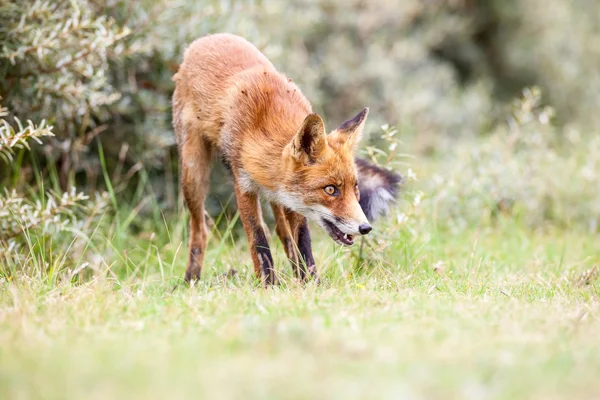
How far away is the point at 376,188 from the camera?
5.19 metres

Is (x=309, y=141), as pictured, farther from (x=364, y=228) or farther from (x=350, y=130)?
(x=364, y=228)

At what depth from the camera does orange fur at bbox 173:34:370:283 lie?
4805 millimetres

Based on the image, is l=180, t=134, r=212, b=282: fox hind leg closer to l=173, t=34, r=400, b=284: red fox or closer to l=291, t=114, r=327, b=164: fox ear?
l=173, t=34, r=400, b=284: red fox

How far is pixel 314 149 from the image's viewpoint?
478 cm

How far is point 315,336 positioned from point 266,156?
86.7 inches

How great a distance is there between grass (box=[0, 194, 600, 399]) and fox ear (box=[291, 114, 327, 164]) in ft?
2.89

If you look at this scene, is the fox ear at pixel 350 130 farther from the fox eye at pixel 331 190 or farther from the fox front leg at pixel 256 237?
the fox front leg at pixel 256 237

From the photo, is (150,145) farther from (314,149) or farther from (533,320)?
(533,320)

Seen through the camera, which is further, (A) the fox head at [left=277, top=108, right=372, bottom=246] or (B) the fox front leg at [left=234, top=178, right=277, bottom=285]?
(B) the fox front leg at [left=234, top=178, right=277, bottom=285]

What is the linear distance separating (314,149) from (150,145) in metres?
2.96

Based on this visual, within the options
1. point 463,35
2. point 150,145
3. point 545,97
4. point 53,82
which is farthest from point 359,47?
point 53,82

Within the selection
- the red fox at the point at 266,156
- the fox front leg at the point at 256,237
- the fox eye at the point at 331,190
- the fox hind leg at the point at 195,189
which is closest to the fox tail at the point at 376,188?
the red fox at the point at 266,156

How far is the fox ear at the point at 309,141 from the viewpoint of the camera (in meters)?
4.57

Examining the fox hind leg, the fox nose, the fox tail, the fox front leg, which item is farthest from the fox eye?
the fox hind leg
